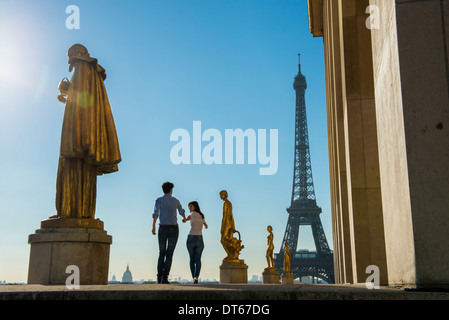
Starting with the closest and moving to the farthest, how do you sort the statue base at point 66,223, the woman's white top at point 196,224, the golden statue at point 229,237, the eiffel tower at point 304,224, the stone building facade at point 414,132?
the stone building facade at point 414,132, the statue base at point 66,223, the woman's white top at point 196,224, the golden statue at point 229,237, the eiffel tower at point 304,224

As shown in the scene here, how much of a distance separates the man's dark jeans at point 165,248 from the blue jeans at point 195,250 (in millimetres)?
1231

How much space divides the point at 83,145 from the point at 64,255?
6.60ft

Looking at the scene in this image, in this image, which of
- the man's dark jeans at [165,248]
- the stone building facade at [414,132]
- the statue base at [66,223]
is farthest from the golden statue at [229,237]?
the stone building facade at [414,132]

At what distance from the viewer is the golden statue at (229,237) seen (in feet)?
66.2

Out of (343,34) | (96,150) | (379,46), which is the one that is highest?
(343,34)

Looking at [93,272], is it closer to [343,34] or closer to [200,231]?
[200,231]

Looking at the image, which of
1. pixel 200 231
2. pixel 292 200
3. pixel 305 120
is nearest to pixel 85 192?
pixel 200 231

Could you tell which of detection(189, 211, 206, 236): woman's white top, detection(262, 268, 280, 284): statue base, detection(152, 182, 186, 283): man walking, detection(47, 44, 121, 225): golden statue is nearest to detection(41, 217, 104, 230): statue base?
detection(47, 44, 121, 225): golden statue

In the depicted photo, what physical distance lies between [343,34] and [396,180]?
654 cm

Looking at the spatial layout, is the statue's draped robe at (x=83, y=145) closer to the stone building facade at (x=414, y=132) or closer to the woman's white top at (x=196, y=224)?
the woman's white top at (x=196, y=224)

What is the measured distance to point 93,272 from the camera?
7.96 meters

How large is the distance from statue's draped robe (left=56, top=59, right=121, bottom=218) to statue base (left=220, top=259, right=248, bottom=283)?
11.5 metres
